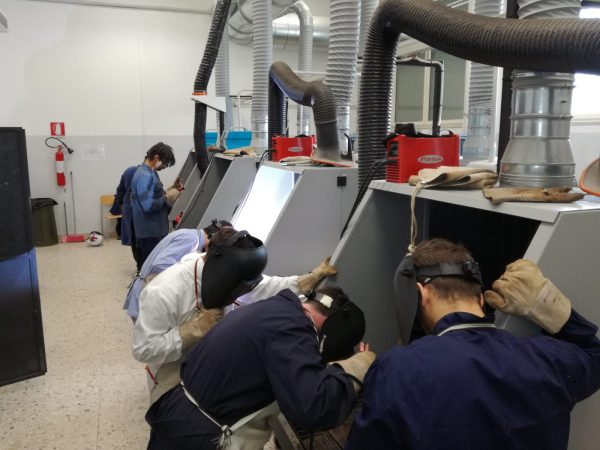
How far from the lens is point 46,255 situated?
564cm

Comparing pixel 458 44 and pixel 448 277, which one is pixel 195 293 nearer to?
pixel 448 277

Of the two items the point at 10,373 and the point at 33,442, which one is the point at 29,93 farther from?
the point at 33,442

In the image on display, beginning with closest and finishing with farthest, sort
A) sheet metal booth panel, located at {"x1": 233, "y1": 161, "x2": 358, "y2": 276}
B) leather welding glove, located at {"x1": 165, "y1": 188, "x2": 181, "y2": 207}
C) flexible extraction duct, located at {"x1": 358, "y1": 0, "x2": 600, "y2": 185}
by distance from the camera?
flexible extraction duct, located at {"x1": 358, "y1": 0, "x2": 600, "y2": 185} < sheet metal booth panel, located at {"x1": 233, "y1": 161, "x2": 358, "y2": 276} < leather welding glove, located at {"x1": 165, "y1": 188, "x2": 181, "y2": 207}

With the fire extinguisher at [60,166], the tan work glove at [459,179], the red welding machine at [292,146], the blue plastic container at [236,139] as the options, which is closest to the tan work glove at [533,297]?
the tan work glove at [459,179]

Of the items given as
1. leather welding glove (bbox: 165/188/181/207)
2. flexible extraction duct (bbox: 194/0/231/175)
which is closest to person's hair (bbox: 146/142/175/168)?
flexible extraction duct (bbox: 194/0/231/175)

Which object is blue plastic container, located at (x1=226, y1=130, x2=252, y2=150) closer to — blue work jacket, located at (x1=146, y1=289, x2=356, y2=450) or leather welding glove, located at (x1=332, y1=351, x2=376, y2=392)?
blue work jacket, located at (x1=146, y1=289, x2=356, y2=450)

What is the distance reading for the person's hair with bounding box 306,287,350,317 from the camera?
1.39m

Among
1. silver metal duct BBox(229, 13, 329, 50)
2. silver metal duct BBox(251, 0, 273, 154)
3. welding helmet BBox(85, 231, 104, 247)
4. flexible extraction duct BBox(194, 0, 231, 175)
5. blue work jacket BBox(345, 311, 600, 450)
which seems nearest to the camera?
blue work jacket BBox(345, 311, 600, 450)

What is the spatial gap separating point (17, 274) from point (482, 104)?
268 centimetres

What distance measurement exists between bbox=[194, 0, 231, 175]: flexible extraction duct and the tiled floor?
151cm

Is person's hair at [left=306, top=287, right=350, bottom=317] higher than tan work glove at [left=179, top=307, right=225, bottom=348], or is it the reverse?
person's hair at [left=306, top=287, right=350, bottom=317]

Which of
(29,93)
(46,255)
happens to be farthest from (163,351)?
(29,93)

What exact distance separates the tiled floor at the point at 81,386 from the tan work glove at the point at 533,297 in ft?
6.27

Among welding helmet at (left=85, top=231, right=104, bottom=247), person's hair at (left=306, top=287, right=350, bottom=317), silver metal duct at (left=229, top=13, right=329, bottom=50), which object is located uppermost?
silver metal duct at (left=229, top=13, right=329, bottom=50)
